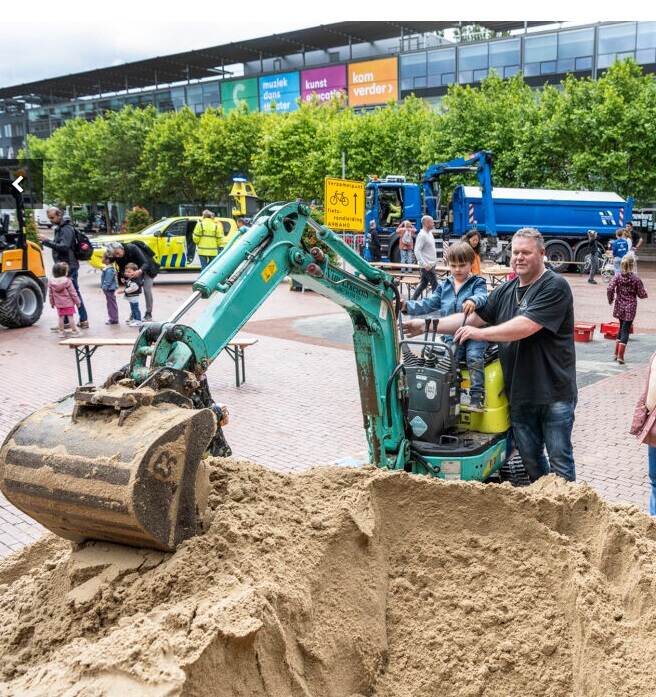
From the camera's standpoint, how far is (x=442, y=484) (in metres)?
3.40

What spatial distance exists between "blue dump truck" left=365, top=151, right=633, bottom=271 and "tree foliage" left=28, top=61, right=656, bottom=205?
2.44m

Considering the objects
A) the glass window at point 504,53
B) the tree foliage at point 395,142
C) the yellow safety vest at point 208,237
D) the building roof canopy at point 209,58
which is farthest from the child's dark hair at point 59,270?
the building roof canopy at point 209,58

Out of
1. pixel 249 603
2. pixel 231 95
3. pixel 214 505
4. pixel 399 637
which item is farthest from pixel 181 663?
pixel 231 95

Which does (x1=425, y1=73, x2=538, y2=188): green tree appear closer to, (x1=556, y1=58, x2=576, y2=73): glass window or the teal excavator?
(x1=556, y1=58, x2=576, y2=73): glass window

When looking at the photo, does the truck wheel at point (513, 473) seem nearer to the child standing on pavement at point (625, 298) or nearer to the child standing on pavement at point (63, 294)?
the child standing on pavement at point (625, 298)

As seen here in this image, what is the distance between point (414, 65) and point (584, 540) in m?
50.1

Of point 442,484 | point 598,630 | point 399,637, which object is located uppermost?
point 442,484

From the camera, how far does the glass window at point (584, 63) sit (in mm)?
40562

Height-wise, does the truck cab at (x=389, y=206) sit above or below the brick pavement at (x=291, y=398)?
above

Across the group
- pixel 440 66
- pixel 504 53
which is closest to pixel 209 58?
pixel 440 66

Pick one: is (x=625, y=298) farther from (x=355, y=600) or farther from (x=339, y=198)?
(x=355, y=600)

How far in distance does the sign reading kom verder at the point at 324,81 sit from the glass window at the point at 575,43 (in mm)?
16732

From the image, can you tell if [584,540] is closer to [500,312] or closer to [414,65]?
[500,312]

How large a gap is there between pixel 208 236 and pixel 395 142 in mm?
16346
